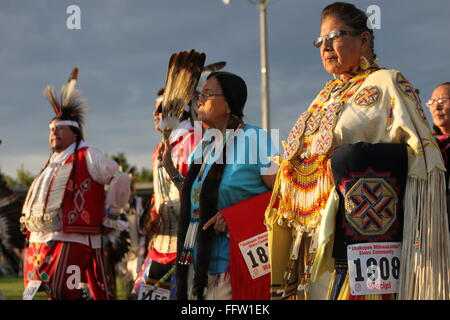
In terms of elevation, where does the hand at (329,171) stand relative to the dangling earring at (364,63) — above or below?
below

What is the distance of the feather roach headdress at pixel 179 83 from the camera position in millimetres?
3527

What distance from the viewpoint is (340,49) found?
8.40ft

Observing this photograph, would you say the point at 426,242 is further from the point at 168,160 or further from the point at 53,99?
the point at 53,99

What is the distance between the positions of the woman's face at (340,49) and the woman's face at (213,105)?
0.79 meters

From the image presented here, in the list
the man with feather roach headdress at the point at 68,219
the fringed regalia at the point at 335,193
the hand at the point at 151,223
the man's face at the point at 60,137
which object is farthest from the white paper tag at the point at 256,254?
the man's face at the point at 60,137

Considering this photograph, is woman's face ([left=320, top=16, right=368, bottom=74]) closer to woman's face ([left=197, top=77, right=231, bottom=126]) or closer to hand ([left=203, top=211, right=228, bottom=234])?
woman's face ([left=197, top=77, right=231, bottom=126])

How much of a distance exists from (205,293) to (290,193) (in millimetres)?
752

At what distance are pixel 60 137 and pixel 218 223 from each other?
2.77m

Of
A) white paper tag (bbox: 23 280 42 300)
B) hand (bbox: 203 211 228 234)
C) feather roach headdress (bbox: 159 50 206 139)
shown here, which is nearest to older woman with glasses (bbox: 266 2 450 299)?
hand (bbox: 203 211 228 234)

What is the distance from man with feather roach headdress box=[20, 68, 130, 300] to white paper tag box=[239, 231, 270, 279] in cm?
240

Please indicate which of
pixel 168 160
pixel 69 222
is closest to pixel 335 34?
pixel 168 160

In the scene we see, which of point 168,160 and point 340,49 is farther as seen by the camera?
point 168,160

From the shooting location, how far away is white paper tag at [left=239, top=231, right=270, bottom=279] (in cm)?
296

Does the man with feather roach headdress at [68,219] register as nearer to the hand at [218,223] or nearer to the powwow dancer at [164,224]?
the powwow dancer at [164,224]
